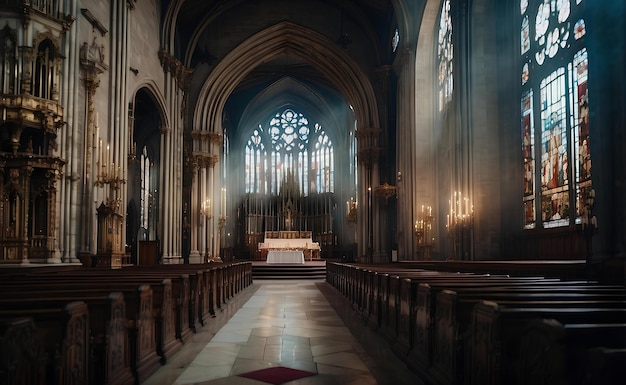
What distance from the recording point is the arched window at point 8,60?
10.6 meters

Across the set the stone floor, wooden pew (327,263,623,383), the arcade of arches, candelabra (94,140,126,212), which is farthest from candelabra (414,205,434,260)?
wooden pew (327,263,623,383)

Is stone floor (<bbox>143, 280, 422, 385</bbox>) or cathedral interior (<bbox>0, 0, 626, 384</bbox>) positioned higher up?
cathedral interior (<bbox>0, 0, 626, 384</bbox>)

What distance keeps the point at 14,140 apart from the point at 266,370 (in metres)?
7.85

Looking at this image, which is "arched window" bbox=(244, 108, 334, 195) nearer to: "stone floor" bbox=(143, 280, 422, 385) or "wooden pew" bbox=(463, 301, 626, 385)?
"stone floor" bbox=(143, 280, 422, 385)

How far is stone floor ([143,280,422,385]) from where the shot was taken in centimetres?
475

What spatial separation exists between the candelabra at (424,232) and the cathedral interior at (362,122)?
7cm

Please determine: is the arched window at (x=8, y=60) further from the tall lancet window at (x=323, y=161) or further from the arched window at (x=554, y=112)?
the tall lancet window at (x=323, y=161)

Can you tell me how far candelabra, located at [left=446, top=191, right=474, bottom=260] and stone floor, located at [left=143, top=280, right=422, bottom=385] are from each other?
17.7 ft

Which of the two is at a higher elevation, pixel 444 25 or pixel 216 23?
pixel 216 23

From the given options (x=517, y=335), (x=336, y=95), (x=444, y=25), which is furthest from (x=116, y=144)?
(x=336, y=95)

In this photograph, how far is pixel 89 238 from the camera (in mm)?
12922

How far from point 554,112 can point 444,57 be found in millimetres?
7257

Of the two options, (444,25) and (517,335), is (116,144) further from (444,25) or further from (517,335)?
(517,335)

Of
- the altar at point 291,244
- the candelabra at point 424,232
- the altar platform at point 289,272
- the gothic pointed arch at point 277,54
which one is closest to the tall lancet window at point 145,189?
the gothic pointed arch at point 277,54
